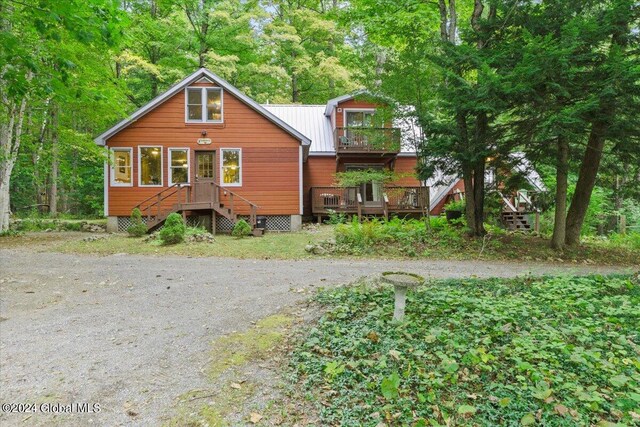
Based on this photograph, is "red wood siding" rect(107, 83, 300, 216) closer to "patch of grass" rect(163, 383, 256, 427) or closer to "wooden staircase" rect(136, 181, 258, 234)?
"wooden staircase" rect(136, 181, 258, 234)

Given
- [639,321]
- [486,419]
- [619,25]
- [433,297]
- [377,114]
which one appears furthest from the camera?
[377,114]

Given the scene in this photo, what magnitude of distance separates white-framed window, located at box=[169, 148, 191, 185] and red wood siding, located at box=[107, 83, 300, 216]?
0.55ft

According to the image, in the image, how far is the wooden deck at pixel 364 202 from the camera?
659 inches

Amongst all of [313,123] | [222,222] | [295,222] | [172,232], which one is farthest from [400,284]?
[313,123]

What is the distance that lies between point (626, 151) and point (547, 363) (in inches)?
343

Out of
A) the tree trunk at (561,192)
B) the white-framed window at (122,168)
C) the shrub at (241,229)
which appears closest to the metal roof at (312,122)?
the shrub at (241,229)

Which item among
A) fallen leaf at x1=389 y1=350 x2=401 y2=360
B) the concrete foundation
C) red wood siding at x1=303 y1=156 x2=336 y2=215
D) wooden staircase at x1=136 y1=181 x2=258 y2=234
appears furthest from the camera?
red wood siding at x1=303 y1=156 x2=336 y2=215

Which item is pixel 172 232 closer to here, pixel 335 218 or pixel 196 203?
pixel 196 203

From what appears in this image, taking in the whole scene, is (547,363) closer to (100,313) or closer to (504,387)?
(504,387)

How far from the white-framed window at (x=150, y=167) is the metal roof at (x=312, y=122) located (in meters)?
6.55

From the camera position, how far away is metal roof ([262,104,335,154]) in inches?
763

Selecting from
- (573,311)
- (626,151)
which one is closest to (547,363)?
(573,311)

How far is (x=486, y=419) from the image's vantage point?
2676mm

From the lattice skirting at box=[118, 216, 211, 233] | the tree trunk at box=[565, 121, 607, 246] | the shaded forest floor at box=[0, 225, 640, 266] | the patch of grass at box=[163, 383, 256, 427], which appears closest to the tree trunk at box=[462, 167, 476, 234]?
the shaded forest floor at box=[0, 225, 640, 266]
